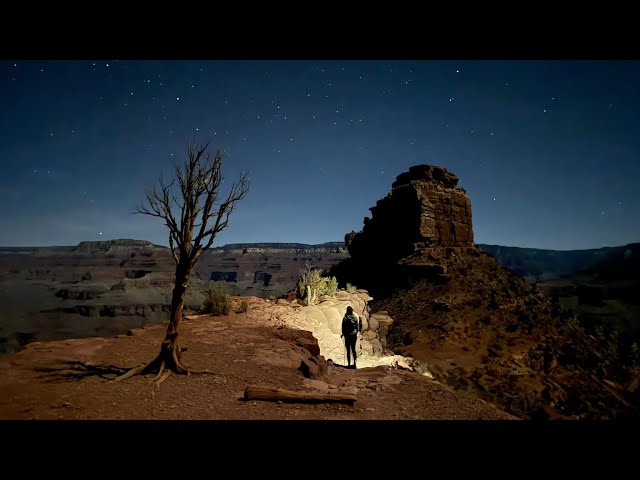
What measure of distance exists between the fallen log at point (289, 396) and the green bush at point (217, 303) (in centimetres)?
612

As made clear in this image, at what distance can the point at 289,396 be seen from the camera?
474 cm

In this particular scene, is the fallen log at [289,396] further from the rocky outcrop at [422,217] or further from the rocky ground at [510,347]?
the rocky outcrop at [422,217]

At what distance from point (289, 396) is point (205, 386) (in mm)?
1526

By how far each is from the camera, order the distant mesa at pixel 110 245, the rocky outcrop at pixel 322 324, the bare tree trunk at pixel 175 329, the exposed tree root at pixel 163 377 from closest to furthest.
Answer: the exposed tree root at pixel 163 377 → the bare tree trunk at pixel 175 329 → the rocky outcrop at pixel 322 324 → the distant mesa at pixel 110 245

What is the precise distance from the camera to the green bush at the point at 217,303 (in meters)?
10.5

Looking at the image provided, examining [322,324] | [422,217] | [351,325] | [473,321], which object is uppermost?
[422,217]

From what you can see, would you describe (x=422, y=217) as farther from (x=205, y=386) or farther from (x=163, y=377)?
(x=163, y=377)

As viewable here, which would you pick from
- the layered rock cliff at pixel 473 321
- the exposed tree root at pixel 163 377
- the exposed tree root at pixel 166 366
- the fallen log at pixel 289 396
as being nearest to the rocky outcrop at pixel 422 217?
the layered rock cliff at pixel 473 321

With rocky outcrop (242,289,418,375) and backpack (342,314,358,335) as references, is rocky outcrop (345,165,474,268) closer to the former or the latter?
rocky outcrop (242,289,418,375)

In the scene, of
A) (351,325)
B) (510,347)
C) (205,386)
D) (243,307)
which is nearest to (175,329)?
(205,386)

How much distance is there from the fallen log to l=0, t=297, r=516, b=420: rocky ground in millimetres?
74

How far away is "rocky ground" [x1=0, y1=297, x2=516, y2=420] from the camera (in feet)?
13.5
